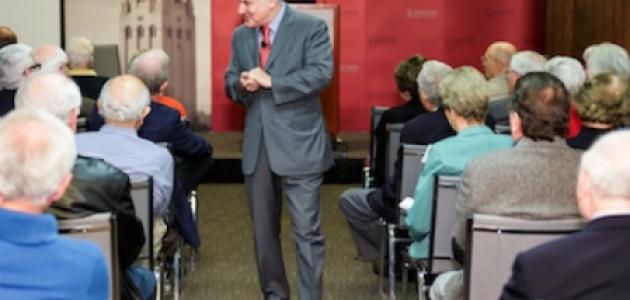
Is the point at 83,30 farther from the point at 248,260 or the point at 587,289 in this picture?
the point at 587,289

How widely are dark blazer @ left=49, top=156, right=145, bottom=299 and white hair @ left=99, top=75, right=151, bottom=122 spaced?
0.80 meters

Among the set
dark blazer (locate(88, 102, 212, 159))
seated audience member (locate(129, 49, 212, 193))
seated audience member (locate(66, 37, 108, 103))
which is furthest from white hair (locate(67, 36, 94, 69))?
dark blazer (locate(88, 102, 212, 159))

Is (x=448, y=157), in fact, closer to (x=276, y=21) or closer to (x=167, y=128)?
(x=276, y=21)

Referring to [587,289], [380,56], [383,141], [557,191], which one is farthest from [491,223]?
[380,56]

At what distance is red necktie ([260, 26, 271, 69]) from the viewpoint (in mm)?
4844

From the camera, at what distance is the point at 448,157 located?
171 inches

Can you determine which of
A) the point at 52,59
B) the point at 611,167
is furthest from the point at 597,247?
the point at 52,59

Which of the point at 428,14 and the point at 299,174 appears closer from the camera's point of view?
the point at 299,174

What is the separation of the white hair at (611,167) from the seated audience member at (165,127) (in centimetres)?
300

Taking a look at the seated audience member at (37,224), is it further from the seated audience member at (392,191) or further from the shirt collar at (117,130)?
the seated audience member at (392,191)

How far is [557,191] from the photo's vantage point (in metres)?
3.55

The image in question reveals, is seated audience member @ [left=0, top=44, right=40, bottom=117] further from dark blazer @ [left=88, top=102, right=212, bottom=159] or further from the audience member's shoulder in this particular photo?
the audience member's shoulder

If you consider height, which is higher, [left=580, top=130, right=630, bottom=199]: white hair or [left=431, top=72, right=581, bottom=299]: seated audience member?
[left=580, top=130, right=630, bottom=199]: white hair

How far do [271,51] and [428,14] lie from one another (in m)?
6.71
